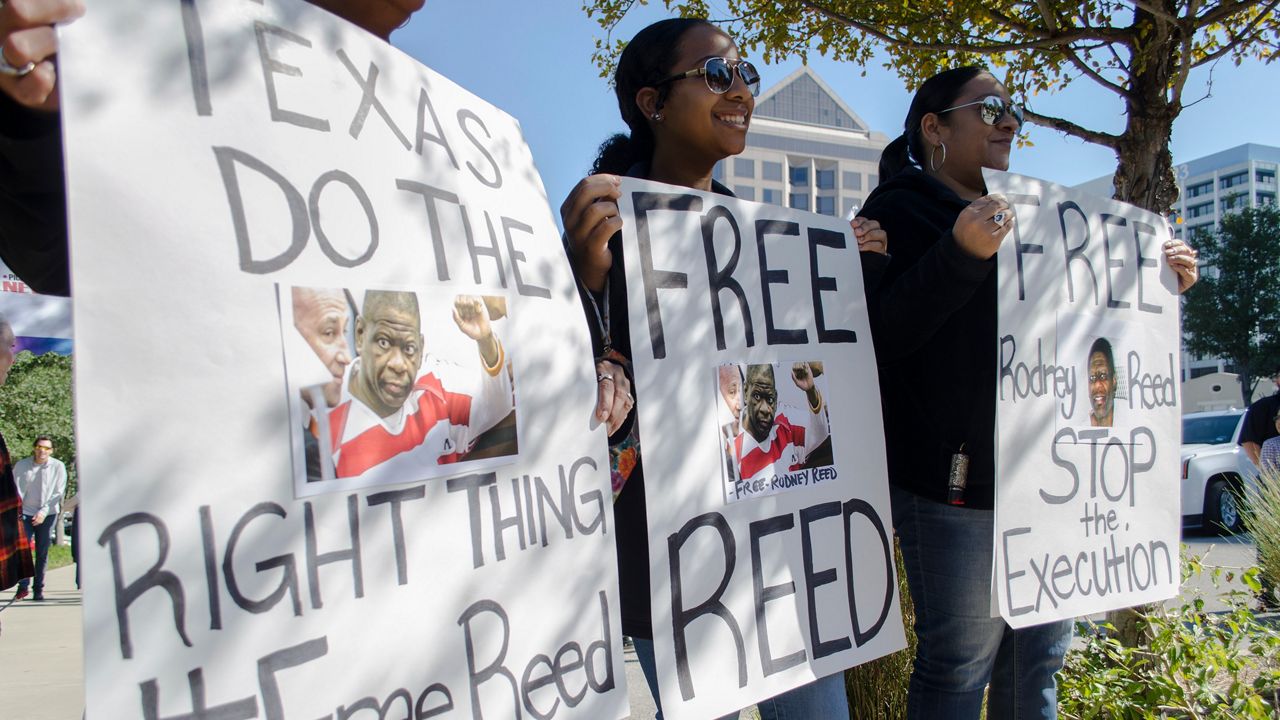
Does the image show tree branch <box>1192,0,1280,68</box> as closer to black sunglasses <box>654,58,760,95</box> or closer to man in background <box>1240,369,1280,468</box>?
black sunglasses <box>654,58,760,95</box>

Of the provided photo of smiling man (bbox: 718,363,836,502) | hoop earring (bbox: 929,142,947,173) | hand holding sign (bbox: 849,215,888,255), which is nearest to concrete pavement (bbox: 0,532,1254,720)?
hoop earring (bbox: 929,142,947,173)

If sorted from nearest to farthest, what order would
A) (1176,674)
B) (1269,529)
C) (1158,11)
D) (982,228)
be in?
(982,228) → (1176,674) → (1158,11) → (1269,529)

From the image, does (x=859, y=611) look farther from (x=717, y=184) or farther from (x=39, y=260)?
(x=39, y=260)

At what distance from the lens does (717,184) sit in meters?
2.19

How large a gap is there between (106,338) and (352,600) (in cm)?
42

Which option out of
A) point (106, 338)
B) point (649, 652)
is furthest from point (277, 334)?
point (649, 652)

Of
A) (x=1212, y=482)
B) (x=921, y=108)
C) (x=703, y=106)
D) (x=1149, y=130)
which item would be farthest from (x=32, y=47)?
(x=1212, y=482)

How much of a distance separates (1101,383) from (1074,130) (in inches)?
84.2

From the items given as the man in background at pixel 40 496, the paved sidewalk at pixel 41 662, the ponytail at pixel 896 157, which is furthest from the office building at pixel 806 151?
the ponytail at pixel 896 157

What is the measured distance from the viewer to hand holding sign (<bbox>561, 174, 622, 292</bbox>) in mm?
1648

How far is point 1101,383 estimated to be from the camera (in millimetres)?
2268

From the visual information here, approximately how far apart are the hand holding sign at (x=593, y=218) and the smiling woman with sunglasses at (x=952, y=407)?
732 mm

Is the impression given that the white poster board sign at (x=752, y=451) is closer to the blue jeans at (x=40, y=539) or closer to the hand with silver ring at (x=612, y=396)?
the hand with silver ring at (x=612, y=396)

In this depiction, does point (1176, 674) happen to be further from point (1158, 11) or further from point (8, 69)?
point (8, 69)
